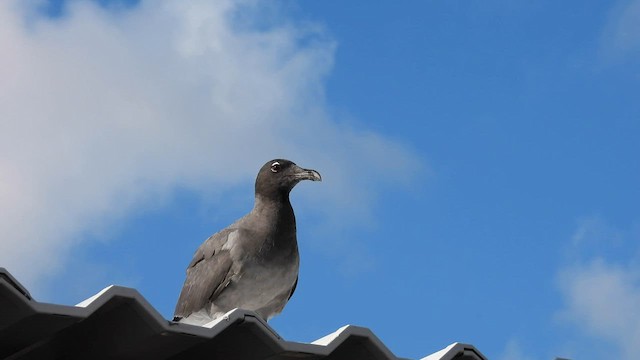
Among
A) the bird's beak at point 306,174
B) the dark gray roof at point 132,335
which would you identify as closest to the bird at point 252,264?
the bird's beak at point 306,174

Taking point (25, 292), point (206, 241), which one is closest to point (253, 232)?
point (206, 241)

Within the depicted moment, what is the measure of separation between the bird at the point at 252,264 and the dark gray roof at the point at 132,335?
4.72m

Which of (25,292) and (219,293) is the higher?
(219,293)

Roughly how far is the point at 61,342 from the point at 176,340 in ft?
1.96

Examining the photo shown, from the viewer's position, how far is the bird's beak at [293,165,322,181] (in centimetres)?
1116

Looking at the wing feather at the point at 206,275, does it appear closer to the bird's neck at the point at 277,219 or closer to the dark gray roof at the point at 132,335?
the bird's neck at the point at 277,219

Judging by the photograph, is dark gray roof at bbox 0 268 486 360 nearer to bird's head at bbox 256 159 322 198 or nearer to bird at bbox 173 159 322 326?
bird at bbox 173 159 322 326

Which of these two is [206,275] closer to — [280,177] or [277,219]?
[277,219]

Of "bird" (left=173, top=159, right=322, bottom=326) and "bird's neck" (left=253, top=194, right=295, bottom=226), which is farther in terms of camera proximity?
"bird's neck" (left=253, top=194, right=295, bottom=226)

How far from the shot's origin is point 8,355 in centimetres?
556

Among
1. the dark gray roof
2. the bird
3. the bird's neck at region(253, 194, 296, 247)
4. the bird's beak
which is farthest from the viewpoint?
the bird's beak

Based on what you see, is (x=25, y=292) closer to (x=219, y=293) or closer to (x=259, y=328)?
(x=259, y=328)

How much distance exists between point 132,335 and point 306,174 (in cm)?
595

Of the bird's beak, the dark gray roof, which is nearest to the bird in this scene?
the bird's beak
